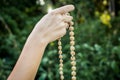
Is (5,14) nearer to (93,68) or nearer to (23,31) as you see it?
(23,31)

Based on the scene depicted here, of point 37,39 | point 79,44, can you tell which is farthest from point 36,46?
point 79,44

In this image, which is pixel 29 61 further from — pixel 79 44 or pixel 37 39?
pixel 79 44

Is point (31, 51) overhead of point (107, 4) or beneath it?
overhead

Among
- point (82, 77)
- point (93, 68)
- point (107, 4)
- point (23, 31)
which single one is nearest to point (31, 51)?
point (82, 77)

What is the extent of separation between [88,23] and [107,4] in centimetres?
107

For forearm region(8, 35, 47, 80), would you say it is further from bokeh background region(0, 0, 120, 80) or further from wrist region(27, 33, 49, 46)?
bokeh background region(0, 0, 120, 80)

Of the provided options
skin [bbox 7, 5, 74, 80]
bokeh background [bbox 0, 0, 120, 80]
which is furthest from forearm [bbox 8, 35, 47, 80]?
bokeh background [bbox 0, 0, 120, 80]

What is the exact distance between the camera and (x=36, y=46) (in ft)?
2.73

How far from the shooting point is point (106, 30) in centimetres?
347

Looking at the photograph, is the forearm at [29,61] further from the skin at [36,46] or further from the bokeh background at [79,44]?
the bokeh background at [79,44]

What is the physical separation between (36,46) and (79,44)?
1.74 m

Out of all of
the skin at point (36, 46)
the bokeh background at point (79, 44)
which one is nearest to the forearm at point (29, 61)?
the skin at point (36, 46)

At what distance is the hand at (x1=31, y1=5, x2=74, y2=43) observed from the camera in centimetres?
85

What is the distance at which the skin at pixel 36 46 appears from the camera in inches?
32.5
